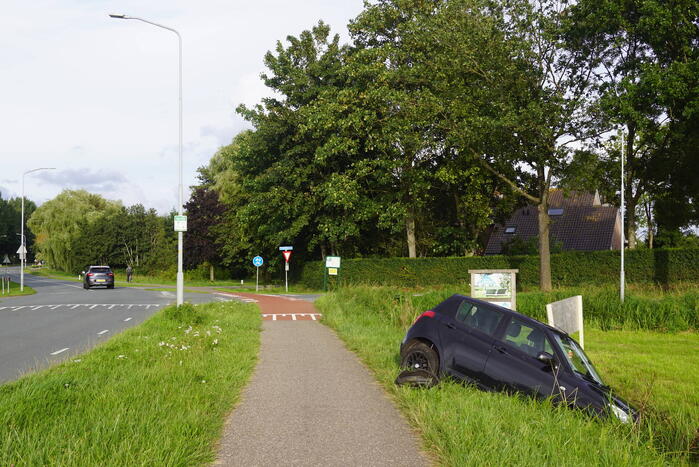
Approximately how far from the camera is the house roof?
162ft

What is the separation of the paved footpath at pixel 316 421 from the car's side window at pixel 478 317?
1.53 m

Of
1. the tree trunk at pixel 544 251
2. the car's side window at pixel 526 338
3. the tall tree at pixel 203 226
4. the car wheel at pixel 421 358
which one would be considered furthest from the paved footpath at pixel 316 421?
the tall tree at pixel 203 226

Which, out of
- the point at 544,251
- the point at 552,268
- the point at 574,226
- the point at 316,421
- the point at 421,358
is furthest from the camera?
the point at 574,226

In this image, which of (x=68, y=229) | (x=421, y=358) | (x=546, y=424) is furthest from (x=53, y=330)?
(x=68, y=229)

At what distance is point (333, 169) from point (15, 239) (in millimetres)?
118858

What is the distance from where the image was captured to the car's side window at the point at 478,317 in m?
7.84

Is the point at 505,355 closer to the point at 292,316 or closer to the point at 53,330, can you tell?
the point at 53,330

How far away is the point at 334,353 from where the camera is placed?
38.5ft

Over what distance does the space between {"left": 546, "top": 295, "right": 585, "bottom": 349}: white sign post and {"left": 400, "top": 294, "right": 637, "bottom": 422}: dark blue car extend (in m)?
1.84

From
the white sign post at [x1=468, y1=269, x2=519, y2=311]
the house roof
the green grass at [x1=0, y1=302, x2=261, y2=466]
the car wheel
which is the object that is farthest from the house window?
the car wheel

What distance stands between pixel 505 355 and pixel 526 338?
1.15 feet

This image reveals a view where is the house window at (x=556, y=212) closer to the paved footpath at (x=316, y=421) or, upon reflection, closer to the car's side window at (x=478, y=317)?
the paved footpath at (x=316, y=421)

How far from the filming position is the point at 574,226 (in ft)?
168

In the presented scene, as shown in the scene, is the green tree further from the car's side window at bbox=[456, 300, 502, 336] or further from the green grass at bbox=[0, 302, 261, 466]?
the car's side window at bbox=[456, 300, 502, 336]
